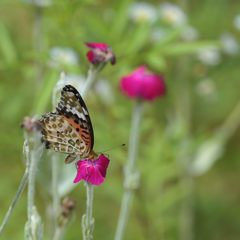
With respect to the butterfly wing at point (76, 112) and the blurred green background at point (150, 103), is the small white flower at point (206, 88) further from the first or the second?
the butterfly wing at point (76, 112)

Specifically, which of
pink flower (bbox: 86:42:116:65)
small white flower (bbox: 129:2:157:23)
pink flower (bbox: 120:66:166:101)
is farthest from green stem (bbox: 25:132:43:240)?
small white flower (bbox: 129:2:157:23)

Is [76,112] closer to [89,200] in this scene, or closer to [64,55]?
[89,200]

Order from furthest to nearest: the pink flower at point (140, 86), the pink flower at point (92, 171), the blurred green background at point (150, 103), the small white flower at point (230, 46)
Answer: the small white flower at point (230, 46)
the blurred green background at point (150, 103)
the pink flower at point (140, 86)
the pink flower at point (92, 171)

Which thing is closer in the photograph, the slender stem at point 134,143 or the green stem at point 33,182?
the green stem at point 33,182

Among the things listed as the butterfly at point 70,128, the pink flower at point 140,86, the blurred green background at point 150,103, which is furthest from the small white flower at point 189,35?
the butterfly at point 70,128

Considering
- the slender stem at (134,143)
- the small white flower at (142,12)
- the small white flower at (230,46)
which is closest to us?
the slender stem at (134,143)

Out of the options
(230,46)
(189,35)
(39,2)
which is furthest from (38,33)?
(230,46)
